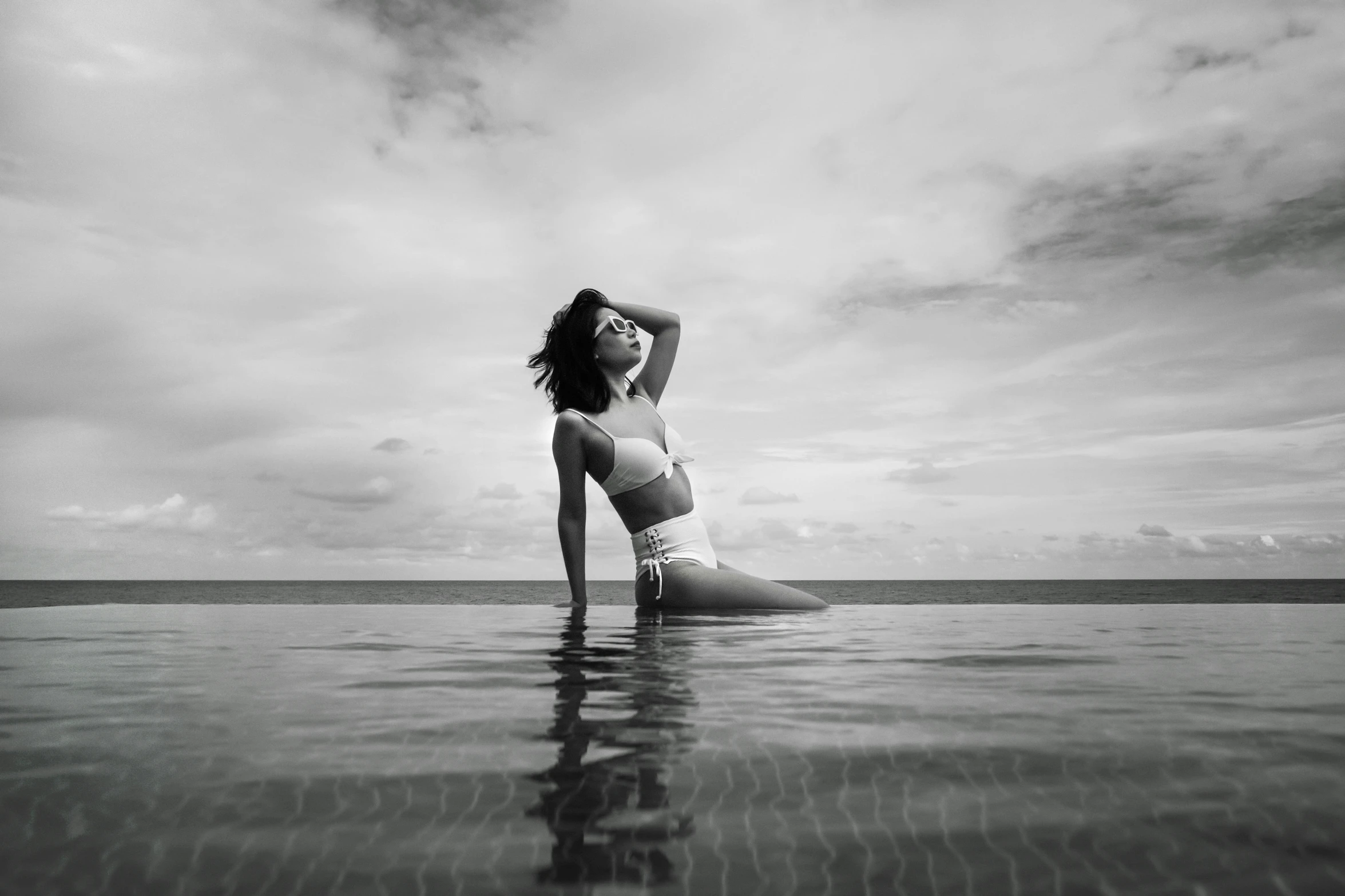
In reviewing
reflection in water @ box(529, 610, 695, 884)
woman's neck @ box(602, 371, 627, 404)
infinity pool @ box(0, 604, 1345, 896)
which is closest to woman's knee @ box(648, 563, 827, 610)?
woman's neck @ box(602, 371, 627, 404)

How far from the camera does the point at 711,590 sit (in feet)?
17.4

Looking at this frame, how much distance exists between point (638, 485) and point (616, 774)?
13.1ft

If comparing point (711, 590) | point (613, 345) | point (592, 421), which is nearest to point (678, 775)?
point (711, 590)

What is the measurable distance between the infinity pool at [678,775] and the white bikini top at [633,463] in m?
2.24

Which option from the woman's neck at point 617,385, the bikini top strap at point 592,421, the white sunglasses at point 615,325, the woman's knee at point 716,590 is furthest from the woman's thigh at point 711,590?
the white sunglasses at point 615,325

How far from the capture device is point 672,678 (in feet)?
8.32

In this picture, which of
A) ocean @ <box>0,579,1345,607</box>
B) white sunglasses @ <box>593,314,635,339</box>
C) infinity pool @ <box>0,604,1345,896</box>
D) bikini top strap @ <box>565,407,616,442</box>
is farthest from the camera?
ocean @ <box>0,579,1345,607</box>

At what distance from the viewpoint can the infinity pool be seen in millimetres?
1061

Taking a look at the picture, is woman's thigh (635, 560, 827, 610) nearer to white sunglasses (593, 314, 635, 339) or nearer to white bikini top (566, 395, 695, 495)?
white bikini top (566, 395, 695, 495)

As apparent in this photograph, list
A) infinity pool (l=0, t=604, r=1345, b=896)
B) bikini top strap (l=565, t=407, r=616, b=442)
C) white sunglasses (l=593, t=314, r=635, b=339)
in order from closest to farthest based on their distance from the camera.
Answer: infinity pool (l=0, t=604, r=1345, b=896) → bikini top strap (l=565, t=407, r=616, b=442) → white sunglasses (l=593, t=314, r=635, b=339)

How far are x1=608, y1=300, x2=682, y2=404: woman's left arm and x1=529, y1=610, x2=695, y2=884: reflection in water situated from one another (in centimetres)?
362

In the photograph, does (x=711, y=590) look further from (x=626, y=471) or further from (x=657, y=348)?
(x=657, y=348)

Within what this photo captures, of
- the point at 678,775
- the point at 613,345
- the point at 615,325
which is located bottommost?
the point at 678,775

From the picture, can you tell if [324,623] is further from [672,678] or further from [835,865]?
[835,865]
